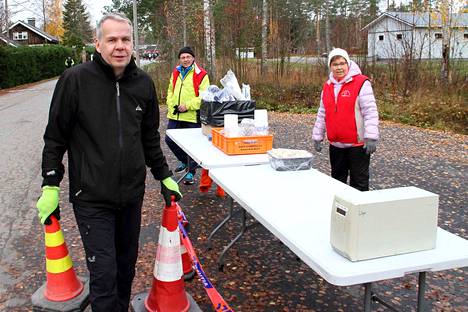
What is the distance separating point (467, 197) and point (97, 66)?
5.25 metres

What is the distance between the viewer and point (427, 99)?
44.0 feet

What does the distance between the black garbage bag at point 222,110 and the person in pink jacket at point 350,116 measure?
36.6 inches

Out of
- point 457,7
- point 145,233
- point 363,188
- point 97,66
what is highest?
point 457,7

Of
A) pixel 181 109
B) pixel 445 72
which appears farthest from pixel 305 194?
pixel 445 72

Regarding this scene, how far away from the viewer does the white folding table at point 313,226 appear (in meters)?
2.08

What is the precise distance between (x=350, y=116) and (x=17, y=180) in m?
5.29

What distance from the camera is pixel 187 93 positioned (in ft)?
20.9

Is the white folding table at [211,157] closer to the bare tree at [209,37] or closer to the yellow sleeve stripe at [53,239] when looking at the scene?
the yellow sleeve stripe at [53,239]

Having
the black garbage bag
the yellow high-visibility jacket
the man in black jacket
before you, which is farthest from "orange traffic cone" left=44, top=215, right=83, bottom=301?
the yellow high-visibility jacket

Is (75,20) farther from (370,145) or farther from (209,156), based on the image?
(370,145)

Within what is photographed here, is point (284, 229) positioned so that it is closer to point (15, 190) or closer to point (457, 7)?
point (15, 190)

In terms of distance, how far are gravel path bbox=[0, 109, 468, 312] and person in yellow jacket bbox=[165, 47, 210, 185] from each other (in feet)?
2.90

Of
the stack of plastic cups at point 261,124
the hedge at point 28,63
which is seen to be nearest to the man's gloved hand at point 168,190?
the stack of plastic cups at point 261,124

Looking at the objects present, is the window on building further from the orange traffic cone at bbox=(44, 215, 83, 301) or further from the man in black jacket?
the man in black jacket
